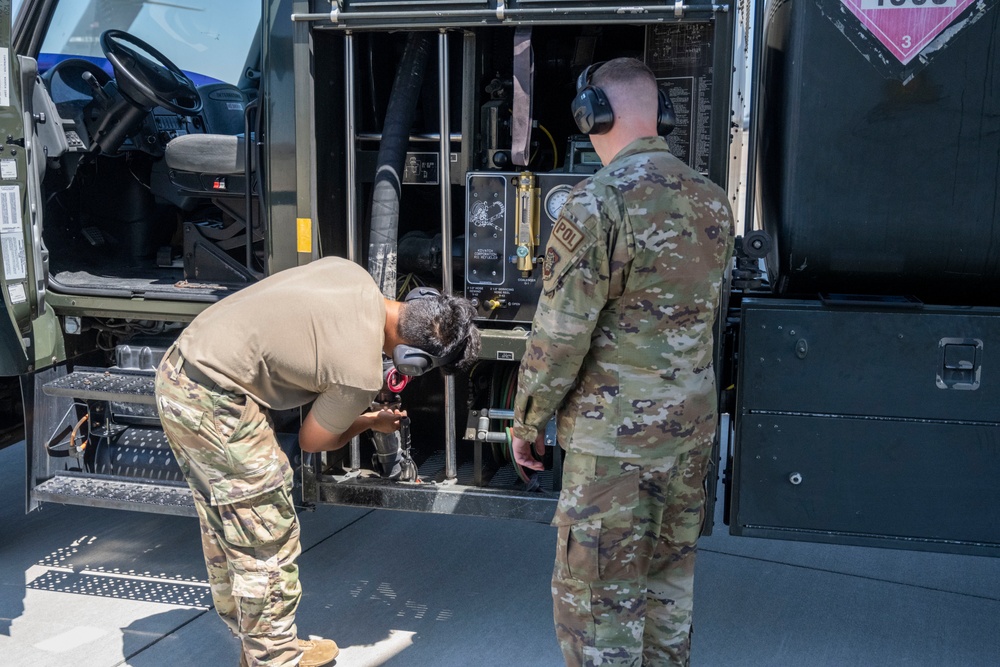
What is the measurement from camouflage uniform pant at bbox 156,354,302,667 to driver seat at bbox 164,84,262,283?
1119 millimetres

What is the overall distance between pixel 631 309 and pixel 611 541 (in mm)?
600

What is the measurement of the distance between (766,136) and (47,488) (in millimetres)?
2909

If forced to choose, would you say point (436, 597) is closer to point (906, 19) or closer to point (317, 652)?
point (317, 652)

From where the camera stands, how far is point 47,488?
11.6 ft

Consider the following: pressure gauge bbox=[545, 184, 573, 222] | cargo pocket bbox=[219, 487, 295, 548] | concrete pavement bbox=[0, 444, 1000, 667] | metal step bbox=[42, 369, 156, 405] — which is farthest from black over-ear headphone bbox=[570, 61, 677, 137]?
metal step bbox=[42, 369, 156, 405]

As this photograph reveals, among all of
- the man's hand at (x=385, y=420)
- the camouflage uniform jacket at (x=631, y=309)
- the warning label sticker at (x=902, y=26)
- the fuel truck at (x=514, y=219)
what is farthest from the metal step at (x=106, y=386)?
the warning label sticker at (x=902, y=26)

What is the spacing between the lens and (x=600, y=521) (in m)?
2.44

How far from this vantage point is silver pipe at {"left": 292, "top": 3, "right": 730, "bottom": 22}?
9.18ft

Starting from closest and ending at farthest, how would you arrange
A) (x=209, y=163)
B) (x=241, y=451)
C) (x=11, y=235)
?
1. (x=241, y=451)
2. (x=11, y=235)
3. (x=209, y=163)

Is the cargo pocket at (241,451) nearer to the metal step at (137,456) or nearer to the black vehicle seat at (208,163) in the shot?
the metal step at (137,456)

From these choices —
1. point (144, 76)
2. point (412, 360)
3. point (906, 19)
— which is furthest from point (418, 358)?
point (144, 76)

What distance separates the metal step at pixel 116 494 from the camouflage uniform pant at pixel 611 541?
1.54 meters

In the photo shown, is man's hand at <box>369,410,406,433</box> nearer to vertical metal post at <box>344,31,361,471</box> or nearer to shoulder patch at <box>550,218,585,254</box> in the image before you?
vertical metal post at <box>344,31,361,471</box>

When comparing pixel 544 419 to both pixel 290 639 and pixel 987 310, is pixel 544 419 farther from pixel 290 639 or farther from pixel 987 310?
pixel 987 310
